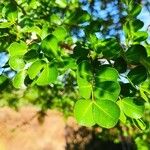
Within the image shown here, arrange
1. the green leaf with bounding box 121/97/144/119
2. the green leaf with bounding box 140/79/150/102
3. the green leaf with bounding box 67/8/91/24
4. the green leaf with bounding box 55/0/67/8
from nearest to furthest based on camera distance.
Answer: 1. the green leaf with bounding box 121/97/144/119
2. the green leaf with bounding box 140/79/150/102
3. the green leaf with bounding box 67/8/91/24
4. the green leaf with bounding box 55/0/67/8

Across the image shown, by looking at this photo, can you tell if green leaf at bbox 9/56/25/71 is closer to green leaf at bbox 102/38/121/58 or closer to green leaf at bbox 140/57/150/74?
green leaf at bbox 102/38/121/58

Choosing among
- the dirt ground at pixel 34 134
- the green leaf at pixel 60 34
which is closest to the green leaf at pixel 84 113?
the green leaf at pixel 60 34

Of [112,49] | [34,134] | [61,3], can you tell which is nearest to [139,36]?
[112,49]

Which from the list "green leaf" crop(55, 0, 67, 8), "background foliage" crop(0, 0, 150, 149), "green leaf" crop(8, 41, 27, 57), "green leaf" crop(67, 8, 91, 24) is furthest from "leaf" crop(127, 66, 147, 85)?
"green leaf" crop(55, 0, 67, 8)

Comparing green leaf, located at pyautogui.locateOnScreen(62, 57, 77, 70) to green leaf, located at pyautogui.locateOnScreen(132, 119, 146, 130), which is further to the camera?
green leaf, located at pyautogui.locateOnScreen(132, 119, 146, 130)

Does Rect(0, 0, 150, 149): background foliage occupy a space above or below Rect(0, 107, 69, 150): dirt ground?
above

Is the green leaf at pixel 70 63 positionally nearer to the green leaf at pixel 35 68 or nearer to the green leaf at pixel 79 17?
the green leaf at pixel 35 68
